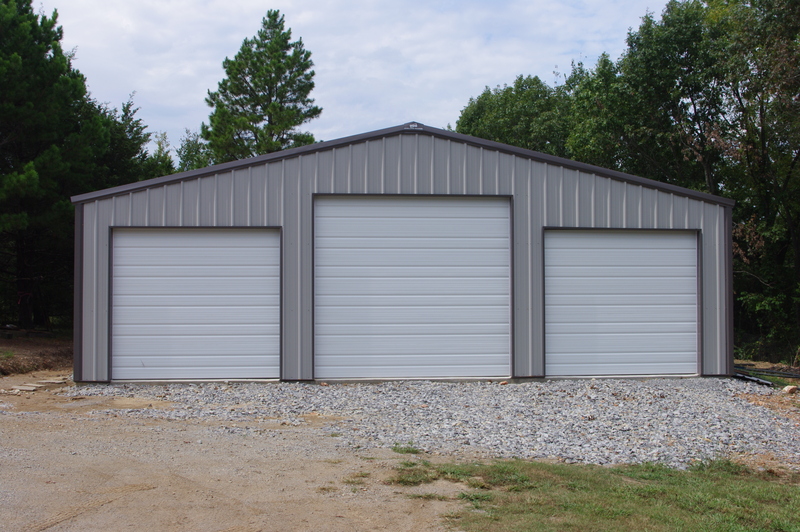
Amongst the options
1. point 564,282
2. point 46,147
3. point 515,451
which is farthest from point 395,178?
point 46,147

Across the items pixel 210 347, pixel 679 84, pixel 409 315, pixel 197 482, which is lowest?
pixel 197 482

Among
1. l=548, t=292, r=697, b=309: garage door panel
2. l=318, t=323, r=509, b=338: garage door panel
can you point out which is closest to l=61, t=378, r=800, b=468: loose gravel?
l=318, t=323, r=509, b=338: garage door panel

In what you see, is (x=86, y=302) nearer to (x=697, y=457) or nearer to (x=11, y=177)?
(x=11, y=177)

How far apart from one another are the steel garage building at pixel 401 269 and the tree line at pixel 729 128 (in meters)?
8.51

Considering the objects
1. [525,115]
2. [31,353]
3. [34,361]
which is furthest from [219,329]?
[525,115]

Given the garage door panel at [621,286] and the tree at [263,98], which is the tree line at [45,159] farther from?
the garage door panel at [621,286]

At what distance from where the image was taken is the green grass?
431cm

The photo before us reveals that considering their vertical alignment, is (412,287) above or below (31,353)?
above

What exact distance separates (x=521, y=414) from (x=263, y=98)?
25.9 metres

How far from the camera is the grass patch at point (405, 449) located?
6266 mm

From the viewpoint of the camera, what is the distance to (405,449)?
633 centimetres

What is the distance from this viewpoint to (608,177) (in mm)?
11203

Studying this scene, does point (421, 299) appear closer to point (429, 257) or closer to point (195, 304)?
point (429, 257)

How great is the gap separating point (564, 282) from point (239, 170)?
5.84m
